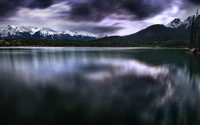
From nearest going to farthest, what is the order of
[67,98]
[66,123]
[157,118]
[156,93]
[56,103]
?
[66,123] < [157,118] < [56,103] < [67,98] < [156,93]

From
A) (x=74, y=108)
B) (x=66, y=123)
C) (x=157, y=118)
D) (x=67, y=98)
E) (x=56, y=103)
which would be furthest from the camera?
(x=67, y=98)

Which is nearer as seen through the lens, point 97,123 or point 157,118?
point 97,123

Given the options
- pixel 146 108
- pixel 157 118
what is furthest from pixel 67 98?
pixel 157 118

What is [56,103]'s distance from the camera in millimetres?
14938

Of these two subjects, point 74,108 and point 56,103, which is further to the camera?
point 56,103

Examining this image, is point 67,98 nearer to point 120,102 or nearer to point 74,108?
point 74,108

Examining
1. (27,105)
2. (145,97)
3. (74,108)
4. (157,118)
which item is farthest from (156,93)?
(27,105)

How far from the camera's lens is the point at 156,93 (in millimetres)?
18766

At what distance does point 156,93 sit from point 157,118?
690 cm

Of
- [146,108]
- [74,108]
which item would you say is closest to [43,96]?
[74,108]

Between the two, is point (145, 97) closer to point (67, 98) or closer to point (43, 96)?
point (67, 98)

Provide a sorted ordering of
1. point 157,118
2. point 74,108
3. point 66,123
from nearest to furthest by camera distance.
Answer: point 66,123 < point 157,118 < point 74,108

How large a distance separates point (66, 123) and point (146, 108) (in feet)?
22.1

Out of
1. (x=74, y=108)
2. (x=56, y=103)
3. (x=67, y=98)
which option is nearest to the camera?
(x=74, y=108)
